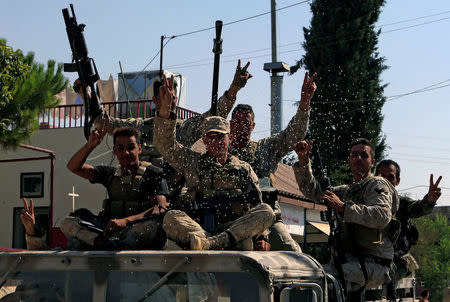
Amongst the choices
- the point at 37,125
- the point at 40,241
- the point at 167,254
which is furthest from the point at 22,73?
the point at 167,254

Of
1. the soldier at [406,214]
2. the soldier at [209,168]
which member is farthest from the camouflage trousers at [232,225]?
the soldier at [406,214]

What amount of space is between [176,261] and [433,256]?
60533 mm

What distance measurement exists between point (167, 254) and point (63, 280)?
2.39 feet

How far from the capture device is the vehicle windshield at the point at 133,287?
183 inches

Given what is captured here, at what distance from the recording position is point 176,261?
4.77 metres

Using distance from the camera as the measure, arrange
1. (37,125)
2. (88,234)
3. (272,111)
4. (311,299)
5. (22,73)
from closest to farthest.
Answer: (311,299), (88,234), (22,73), (37,125), (272,111)

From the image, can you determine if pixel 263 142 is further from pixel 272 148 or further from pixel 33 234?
pixel 33 234

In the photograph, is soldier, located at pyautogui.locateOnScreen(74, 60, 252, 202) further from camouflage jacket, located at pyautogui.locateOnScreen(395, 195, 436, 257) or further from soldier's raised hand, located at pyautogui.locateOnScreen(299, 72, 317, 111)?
camouflage jacket, located at pyautogui.locateOnScreen(395, 195, 436, 257)

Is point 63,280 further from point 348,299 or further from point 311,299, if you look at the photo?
point 348,299

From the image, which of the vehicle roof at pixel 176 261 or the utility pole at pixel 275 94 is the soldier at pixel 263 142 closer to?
the vehicle roof at pixel 176 261

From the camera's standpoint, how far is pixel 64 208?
23.2 meters

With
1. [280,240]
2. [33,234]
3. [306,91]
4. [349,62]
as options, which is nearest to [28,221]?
[33,234]

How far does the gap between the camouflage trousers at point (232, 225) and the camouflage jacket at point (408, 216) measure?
90.9 inches

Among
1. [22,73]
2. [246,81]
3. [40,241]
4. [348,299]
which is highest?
[22,73]
